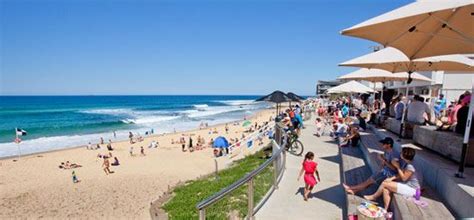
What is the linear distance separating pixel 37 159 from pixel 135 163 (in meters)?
8.12

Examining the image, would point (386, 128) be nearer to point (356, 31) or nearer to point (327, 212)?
point (327, 212)

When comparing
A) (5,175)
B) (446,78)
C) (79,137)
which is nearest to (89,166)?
(5,175)

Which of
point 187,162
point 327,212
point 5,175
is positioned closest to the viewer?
point 327,212

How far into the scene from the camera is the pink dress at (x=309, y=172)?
19.0ft

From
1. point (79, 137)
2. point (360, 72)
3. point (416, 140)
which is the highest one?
point (360, 72)

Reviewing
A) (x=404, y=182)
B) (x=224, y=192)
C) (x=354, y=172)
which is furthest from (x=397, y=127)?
(x=224, y=192)

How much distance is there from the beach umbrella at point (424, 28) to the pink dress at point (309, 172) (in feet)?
8.62

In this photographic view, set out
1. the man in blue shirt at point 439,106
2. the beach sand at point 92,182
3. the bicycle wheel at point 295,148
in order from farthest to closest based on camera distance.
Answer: the man in blue shirt at point 439,106
the beach sand at point 92,182
the bicycle wheel at point 295,148

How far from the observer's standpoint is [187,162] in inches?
790

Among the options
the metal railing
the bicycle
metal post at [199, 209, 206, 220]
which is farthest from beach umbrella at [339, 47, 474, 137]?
metal post at [199, 209, 206, 220]

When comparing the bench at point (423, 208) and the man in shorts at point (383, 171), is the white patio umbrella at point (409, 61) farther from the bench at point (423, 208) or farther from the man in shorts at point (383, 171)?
the bench at point (423, 208)

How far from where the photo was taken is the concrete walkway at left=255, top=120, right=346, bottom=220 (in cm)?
507

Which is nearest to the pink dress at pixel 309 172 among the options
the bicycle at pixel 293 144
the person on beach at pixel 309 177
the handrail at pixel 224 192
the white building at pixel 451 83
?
the person on beach at pixel 309 177

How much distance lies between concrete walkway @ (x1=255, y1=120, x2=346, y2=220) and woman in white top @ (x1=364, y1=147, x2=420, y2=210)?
1.03 meters
